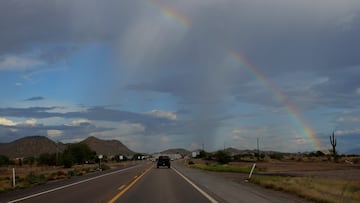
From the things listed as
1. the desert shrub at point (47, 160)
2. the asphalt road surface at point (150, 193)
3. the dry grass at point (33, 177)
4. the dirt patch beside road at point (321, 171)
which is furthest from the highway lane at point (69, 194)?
the desert shrub at point (47, 160)

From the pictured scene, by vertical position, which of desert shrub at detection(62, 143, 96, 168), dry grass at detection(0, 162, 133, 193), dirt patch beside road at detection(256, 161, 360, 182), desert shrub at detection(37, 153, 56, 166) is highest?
desert shrub at detection(62, 143, 96, 168)

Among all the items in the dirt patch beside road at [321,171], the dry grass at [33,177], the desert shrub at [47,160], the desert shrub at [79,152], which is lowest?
the dirt patch beside road at [321,171]

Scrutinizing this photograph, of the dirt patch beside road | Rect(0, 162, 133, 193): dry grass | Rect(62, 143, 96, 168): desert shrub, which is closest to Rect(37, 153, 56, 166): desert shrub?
Rect(62, 143, 96, 168): desert shrub

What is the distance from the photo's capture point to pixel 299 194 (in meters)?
21.0

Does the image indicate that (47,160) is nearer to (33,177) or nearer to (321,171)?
(321,171)

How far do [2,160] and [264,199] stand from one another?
365ft

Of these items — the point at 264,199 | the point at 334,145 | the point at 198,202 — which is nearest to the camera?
the point at 198,202

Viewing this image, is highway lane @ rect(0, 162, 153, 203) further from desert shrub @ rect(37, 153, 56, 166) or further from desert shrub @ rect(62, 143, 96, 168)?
desert shrub @ rect(62, 143, 96, 168)

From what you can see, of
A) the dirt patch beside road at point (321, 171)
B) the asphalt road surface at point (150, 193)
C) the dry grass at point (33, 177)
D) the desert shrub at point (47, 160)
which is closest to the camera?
the asphalt road surface at point (150, 193)

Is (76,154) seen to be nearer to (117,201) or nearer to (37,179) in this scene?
(37,179)

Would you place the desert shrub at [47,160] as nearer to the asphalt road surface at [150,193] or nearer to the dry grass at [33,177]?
the dry grass at [33,177]

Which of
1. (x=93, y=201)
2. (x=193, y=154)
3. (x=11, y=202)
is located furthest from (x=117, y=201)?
(x=193, y=154)

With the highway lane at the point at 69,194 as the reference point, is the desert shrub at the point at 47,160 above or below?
above

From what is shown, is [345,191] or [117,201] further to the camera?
[345,191]
